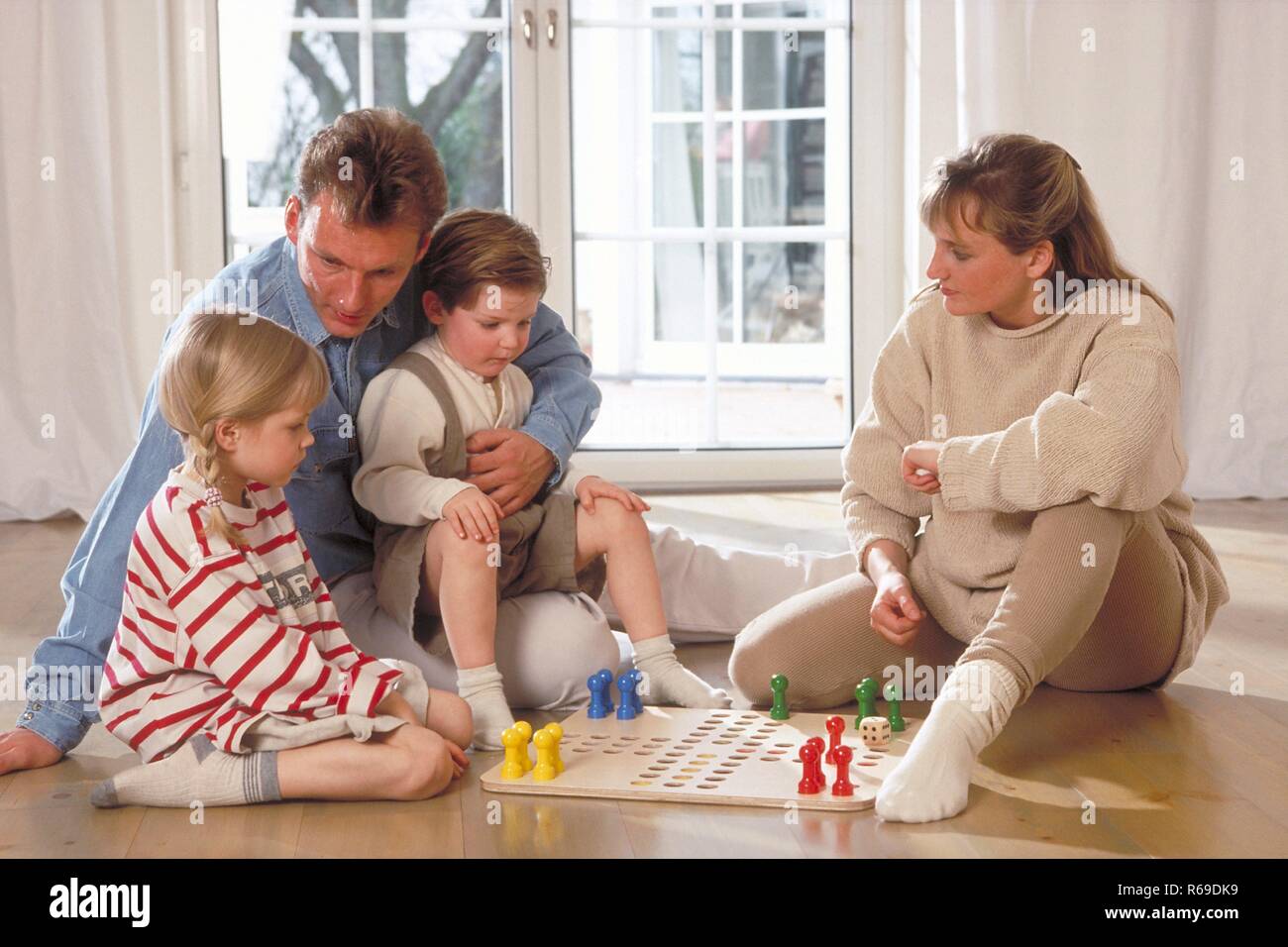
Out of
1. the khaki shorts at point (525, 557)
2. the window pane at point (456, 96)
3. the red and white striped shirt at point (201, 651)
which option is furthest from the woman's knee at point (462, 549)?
the window pane at point (456, 96)

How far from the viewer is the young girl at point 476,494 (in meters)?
1.78

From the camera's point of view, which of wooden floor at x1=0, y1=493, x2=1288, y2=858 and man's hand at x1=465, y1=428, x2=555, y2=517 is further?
man's hand at x1=465, y1=428, x2=555, y2=517

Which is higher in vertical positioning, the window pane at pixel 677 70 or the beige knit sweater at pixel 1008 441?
the window pane at pixel 677 70

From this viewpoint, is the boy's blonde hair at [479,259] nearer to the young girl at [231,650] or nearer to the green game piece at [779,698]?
the young girl at [231,650]

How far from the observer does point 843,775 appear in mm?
1524

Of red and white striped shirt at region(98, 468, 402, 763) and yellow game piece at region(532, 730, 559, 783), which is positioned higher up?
red and white striped shirt at region(98, 468, 402, 763)

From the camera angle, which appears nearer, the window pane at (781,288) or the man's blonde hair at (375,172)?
the man's blonde hair at (375,172)

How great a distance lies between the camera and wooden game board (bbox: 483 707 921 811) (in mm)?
1525

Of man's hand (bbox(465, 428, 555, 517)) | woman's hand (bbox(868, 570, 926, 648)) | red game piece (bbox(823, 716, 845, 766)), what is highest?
man's hand (bbox(465, 428, 555, 517))

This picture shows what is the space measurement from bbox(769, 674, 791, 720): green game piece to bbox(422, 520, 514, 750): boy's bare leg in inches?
12.3

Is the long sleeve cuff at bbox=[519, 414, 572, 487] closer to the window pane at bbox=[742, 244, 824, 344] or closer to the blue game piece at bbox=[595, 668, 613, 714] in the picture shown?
the blue game piece at bbox=[595, 668, 613, 714]

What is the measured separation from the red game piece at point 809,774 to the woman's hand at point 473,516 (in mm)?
453

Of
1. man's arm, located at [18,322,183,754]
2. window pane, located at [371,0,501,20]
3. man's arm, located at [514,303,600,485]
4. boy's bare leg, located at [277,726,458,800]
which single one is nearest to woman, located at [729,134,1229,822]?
man's arm, located at [514,303,600,485]
